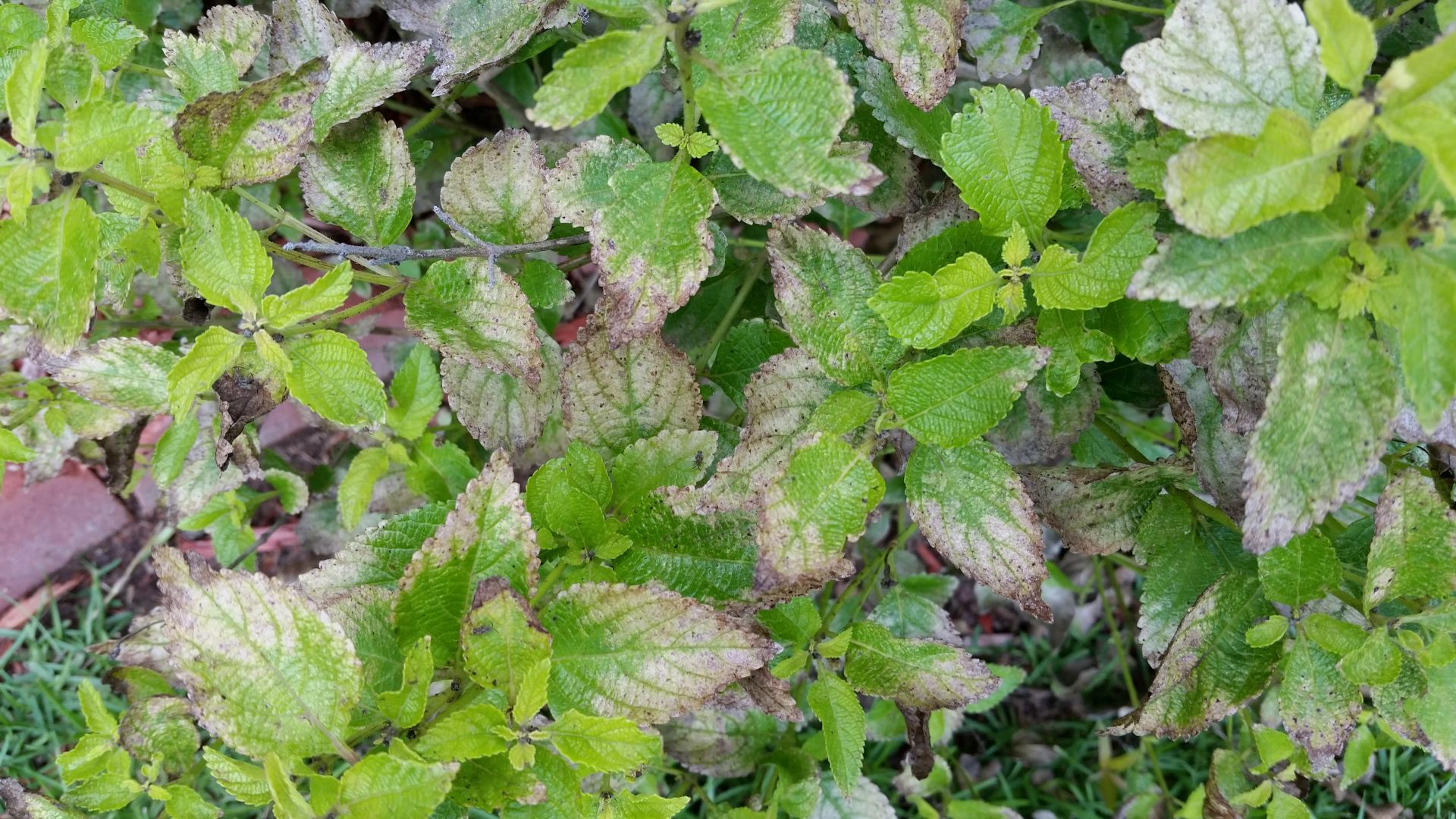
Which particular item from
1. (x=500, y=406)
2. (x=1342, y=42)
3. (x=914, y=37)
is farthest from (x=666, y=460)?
(x=1342, y=42)

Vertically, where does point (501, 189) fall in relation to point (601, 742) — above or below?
above

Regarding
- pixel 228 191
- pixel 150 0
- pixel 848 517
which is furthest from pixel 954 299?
pixel 150 0

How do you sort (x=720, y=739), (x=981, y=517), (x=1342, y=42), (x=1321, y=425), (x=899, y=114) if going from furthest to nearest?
1. (x=720, y=739)
2. (x=899, y=114)
3. (x=981, y=517)
4. (x=1321, y=425)
5. (x=1342, y=42)

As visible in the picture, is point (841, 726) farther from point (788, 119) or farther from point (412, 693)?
point (788, 119)

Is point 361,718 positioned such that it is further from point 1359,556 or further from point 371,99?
point 1359,556

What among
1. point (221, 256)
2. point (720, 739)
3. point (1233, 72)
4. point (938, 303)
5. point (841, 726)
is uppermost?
point (1233, 72)

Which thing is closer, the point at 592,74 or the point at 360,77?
the point at 592,74

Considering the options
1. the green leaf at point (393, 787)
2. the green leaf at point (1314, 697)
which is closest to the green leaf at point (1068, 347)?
the green leaf at point (1314, 697)
